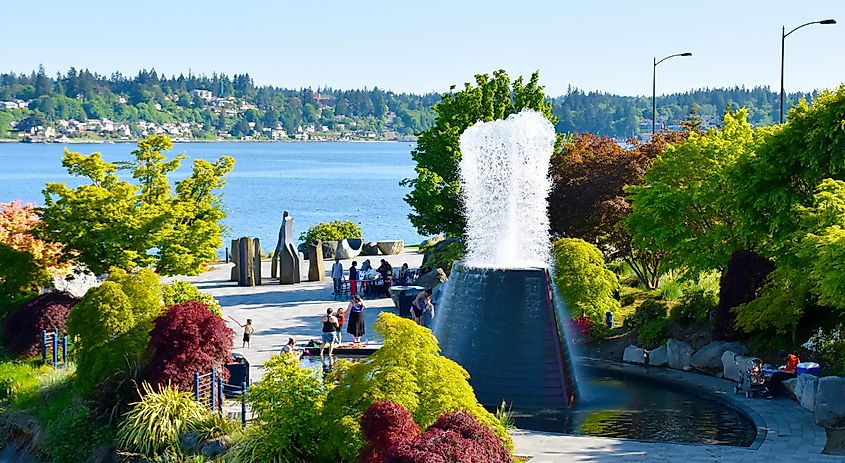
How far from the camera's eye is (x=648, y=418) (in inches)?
831

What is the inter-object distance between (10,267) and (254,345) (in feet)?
26.0

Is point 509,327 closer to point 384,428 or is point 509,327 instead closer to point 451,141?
Answer: point 384,428

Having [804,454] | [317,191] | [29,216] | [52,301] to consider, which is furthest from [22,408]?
[317,191]

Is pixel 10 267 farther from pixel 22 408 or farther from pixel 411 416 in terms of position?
pixel 411 416

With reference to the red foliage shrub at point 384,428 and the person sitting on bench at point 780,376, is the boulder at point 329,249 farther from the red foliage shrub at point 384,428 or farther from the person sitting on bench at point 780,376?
the red foliage shrub at point 384,428

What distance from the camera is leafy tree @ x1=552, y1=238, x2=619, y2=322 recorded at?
2722cm

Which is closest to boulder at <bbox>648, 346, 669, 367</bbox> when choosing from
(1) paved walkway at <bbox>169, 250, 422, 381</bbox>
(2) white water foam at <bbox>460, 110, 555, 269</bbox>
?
(2) white water foam at <bbox>460, 110, 555, 269</bbox>

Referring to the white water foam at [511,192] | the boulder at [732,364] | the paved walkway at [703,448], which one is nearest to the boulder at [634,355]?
the boulder at [732,364]

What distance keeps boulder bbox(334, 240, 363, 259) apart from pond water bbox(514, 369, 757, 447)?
25.3 meters

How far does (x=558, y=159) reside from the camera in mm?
36375

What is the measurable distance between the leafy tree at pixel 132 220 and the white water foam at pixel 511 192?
302 inches

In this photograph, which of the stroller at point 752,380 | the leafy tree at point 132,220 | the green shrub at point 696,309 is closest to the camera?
the stroller at point 752,380

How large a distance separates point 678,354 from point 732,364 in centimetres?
163

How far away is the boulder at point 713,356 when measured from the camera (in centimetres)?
2508
